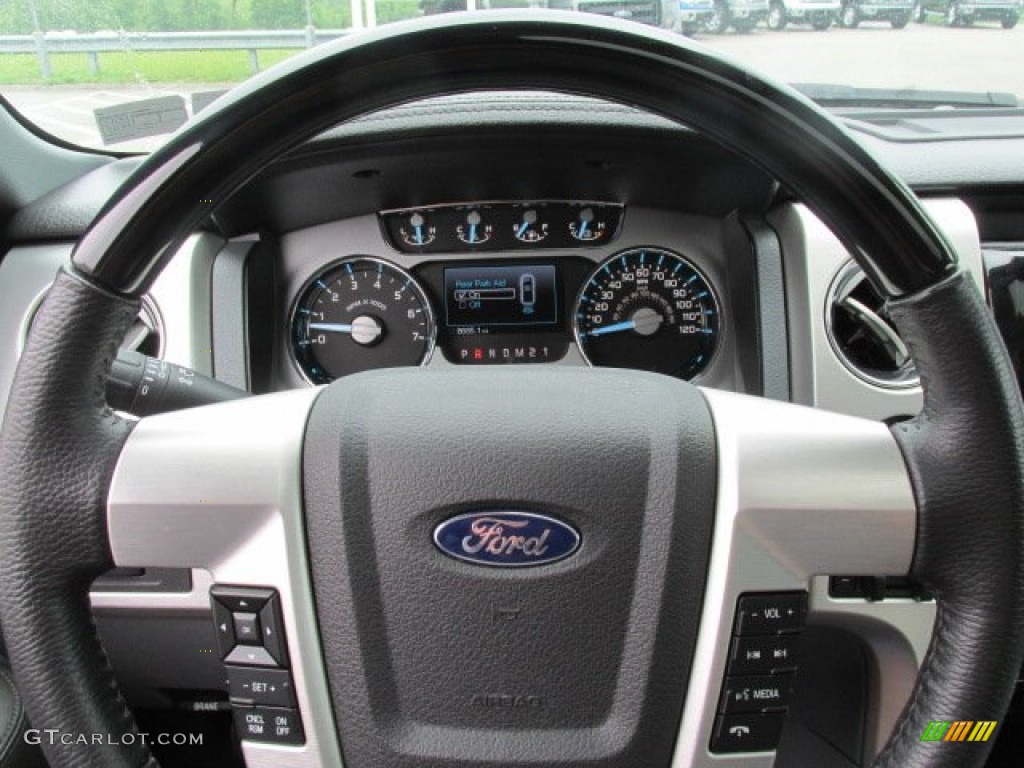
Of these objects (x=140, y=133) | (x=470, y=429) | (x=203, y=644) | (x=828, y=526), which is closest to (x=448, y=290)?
(x=140, y=133)

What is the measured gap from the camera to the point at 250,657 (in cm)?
103

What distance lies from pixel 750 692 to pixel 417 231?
1514 millimetres

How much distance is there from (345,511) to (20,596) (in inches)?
12.0

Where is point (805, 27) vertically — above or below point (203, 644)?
above

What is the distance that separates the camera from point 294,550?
1028mm

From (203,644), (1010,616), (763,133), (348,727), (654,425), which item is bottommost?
(203,644)

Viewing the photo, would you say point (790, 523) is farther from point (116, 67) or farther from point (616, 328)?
point (116, 67)

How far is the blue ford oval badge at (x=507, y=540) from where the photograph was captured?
1024 millimetres

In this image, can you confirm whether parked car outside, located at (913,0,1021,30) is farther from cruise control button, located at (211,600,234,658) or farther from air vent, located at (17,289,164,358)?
cruise control button, located at (211,600,234,658)

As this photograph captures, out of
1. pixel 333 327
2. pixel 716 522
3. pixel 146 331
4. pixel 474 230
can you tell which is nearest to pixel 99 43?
pixel 146 331

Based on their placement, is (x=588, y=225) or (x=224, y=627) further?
(x=588, y=225)

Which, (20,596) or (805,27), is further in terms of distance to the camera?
(805,27)

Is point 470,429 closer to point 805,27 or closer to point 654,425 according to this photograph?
point 654,425

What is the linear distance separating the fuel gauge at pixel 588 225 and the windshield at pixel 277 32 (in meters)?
0.44
